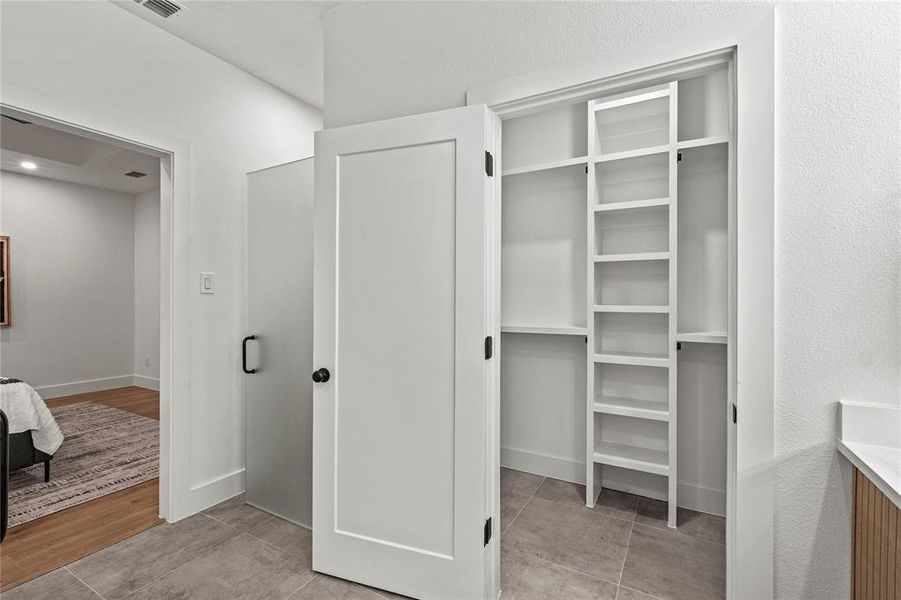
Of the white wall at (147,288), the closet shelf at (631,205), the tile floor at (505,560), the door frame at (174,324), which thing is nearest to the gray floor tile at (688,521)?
the tile floor at (505,560)

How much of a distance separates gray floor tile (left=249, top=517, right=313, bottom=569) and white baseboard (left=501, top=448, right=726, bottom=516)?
1469 mm

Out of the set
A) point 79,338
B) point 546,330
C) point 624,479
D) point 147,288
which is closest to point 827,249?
point 546,330

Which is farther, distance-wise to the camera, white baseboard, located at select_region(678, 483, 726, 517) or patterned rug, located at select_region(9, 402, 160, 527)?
patterned rug, located at select_region(9, 402, 160, 527)

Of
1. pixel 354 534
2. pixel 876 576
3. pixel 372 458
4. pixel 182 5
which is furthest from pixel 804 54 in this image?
pixel 182 5

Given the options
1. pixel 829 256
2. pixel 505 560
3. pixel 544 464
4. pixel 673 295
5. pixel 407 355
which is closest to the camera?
pixel 829 256

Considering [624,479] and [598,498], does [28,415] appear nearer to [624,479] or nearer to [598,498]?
[598,498]

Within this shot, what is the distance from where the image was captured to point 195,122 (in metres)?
2.55

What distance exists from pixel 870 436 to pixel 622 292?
1506mm

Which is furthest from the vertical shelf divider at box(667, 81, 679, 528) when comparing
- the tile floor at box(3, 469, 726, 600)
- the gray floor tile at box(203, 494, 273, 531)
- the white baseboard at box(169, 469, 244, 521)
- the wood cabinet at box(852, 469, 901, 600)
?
the white baseboard at box(169, 469, 244, 521)

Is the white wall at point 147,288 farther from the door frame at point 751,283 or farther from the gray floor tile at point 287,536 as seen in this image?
the door frame at point 751,283

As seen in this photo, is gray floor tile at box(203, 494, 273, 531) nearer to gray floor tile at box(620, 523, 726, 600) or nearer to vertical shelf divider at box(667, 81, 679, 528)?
gray floor tile at box(620, 523, 726, 600)

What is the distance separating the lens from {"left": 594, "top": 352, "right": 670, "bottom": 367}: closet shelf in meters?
2.35

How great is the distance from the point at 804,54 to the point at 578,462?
2416 millimetres

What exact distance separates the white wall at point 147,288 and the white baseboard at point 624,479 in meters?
5.02
